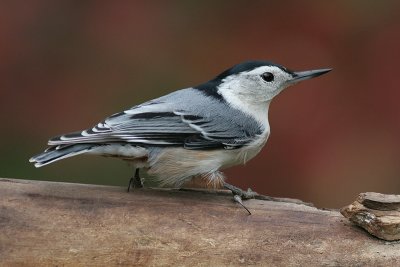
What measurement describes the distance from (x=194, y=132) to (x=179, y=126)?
0.19ft

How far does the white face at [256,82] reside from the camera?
3213mm

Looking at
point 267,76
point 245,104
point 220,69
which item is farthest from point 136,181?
point 220,69

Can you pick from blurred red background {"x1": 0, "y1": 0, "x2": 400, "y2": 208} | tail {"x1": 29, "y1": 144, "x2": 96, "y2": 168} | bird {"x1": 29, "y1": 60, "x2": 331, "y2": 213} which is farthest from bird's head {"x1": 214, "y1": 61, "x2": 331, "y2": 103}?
blurred red background {"x1": 0, "y1": 0, "x2": 400, "y2": 208}

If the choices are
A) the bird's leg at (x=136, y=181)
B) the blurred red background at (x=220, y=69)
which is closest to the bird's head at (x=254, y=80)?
the bird's leg at (x=136, y=181)

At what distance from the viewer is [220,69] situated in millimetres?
5160

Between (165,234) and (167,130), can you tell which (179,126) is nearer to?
(167,130)

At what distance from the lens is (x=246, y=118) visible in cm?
319

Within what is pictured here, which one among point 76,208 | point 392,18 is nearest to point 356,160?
point 392,18

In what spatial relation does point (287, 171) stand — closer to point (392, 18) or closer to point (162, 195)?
point (392, 18)

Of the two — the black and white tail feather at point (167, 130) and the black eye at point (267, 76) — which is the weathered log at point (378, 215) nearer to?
the black and white tail feather at point (167, 130)

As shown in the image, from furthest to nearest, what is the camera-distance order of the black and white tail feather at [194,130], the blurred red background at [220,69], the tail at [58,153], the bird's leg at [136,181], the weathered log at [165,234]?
1. the blurred red background at [220,69]
2. the bird's leg at [136,181]
3. the black and white tail feather at [194,130]
4. the tail at [58,153]
5. the weathered log at [165,234]

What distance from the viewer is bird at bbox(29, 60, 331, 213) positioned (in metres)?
2.96

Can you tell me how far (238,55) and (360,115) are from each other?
2.72 ft

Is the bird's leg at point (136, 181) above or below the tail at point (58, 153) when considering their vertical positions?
below
